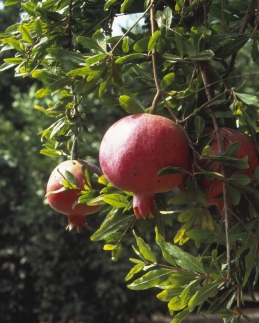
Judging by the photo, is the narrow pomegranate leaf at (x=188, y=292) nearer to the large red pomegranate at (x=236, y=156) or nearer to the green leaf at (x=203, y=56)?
the large red pomegranate at (x=236, y=156)

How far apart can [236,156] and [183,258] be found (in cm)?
20

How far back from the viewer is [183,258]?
971 mm

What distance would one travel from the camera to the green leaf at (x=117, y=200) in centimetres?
109

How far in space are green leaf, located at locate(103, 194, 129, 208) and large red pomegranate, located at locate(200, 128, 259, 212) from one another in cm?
17

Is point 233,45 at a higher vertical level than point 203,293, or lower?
higher

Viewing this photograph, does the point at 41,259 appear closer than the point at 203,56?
No

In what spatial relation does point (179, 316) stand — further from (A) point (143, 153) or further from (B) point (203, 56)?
(B) point (203, 56)

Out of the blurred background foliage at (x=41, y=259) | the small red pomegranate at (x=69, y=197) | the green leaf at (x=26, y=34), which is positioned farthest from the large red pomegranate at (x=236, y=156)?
the blurred background foliage at (x=41, y=259)

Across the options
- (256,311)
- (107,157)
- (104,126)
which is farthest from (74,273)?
(107,157)

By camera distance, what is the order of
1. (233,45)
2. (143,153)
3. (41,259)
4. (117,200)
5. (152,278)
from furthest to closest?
(41,259)
(233,45)
(117,200)
(152,278)
(143,153)

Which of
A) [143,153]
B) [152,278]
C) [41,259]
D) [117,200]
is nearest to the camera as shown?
[143,153]

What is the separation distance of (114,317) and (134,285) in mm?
4682

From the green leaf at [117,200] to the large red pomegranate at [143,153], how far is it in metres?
0.15

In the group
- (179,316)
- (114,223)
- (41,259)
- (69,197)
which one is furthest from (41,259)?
(179,316)
